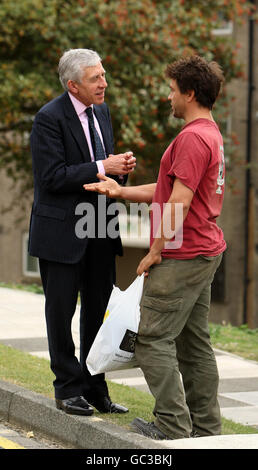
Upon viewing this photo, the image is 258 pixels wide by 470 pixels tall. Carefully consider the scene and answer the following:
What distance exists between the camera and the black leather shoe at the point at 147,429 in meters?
5.20

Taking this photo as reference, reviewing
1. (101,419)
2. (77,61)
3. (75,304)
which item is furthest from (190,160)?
(101,419)

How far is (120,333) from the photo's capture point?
5.30 meters

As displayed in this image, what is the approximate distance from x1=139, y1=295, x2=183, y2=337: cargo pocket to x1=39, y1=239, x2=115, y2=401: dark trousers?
682mm

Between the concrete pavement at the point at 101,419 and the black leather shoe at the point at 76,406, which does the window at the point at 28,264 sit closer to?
the concrete pavement at the point at 101,419

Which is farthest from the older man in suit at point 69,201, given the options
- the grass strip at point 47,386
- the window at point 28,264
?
the window at point 28,264

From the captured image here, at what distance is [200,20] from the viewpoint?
1697 cm

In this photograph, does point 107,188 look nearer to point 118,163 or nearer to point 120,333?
point 118,163

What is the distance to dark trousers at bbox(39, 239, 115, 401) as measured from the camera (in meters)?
5.73

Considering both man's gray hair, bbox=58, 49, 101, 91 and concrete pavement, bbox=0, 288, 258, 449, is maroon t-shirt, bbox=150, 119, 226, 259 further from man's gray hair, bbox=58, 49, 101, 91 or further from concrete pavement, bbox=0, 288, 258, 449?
concrete pavement, bbox=0, 288, 258, 449

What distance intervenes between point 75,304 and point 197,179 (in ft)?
4.01

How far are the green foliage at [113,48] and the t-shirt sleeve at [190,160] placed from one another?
1063cm

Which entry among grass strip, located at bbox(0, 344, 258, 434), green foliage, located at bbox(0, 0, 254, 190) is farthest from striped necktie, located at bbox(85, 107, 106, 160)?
green foliage, located at bbox(0, 0, 254, 190)
